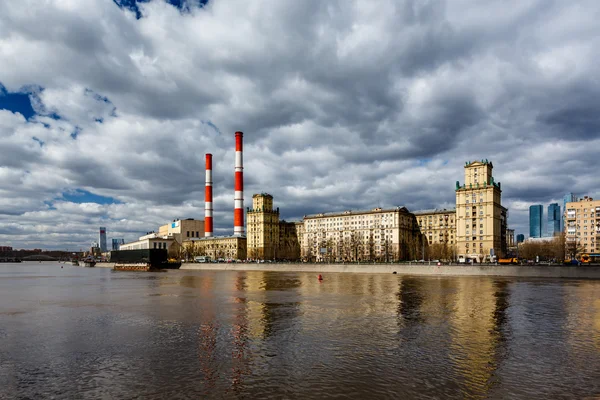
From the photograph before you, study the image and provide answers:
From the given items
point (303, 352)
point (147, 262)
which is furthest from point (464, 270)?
point (147, 262)

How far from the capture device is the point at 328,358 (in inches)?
770

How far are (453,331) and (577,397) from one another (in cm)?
1120

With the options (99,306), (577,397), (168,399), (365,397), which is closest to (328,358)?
(365,397)

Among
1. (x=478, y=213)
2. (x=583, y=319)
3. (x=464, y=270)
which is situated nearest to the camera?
(x=583, y=319)

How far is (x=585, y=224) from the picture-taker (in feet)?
609

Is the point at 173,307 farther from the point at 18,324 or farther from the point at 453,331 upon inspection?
the point at 453,331

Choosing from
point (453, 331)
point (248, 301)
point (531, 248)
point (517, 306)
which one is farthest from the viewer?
point (531, 248)

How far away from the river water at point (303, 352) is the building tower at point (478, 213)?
110499 mm

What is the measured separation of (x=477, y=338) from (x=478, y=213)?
130567mm

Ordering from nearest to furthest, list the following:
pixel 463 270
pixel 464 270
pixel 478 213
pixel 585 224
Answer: pixel 464 270 → pixel 463 270 → pixel 478 213 → pixel 585 224

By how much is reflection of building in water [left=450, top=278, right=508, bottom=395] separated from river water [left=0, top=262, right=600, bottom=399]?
87 mm

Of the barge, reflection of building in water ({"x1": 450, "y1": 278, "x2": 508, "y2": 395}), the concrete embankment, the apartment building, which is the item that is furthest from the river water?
the apartment building

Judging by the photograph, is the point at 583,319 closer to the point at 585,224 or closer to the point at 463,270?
the point at 463,270

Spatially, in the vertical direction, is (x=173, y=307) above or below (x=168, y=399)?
below
